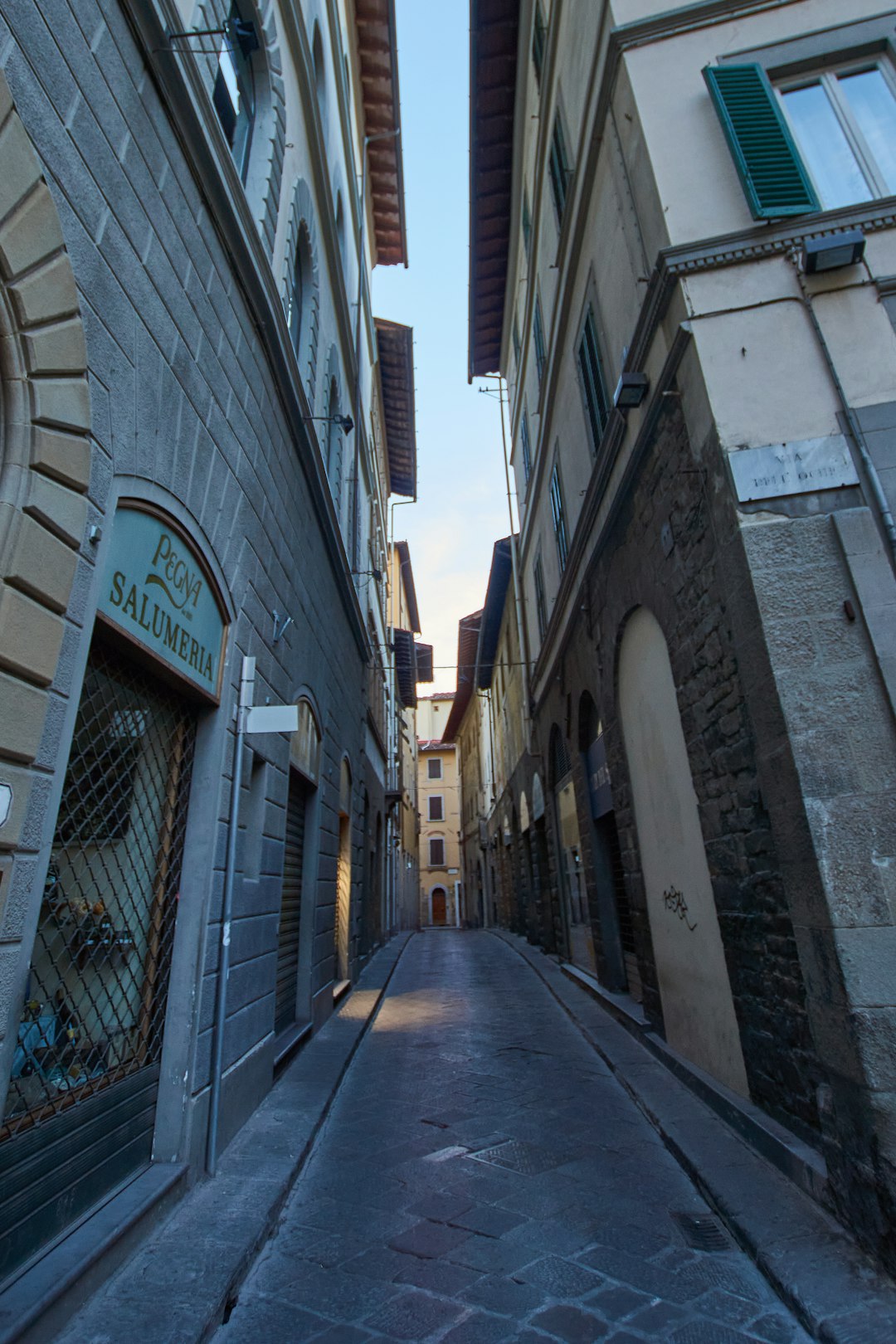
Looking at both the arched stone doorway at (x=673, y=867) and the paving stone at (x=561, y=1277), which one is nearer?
the paving stone at (x=561, y=1277)

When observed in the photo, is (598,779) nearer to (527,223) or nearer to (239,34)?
(239,34)

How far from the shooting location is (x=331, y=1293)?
8.40 feet

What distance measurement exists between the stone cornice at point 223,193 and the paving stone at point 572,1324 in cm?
528

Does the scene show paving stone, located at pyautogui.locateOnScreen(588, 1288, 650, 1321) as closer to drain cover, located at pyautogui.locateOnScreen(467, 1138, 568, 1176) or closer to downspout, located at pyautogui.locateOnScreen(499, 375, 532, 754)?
drain cover, located at pyautogui.locateOnScreen(467, 1138, 568, 1176)

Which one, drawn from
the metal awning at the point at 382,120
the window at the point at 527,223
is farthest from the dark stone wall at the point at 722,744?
the metal awning at the point at 382,120

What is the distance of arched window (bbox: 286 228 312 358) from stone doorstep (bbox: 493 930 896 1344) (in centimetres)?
675

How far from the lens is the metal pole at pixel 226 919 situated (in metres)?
3.51

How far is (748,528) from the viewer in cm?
365

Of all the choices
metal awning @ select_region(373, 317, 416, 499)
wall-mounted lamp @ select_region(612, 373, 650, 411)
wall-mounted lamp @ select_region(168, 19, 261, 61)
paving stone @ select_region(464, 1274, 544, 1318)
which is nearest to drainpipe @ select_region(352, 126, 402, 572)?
metal awning @ select_region(373, 317, 416, 499)

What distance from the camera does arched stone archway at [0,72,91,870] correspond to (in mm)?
2062

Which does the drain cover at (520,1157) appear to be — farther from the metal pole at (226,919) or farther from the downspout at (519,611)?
the downspout at (519,611)

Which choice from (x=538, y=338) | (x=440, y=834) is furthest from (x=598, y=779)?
(x=440, y=834)

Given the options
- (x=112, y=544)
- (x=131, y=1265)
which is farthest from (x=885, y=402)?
(x=131, y=1265)

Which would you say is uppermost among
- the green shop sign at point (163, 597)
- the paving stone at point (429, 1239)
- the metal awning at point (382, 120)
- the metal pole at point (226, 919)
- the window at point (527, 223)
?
the metal awning at point (382, 120)
